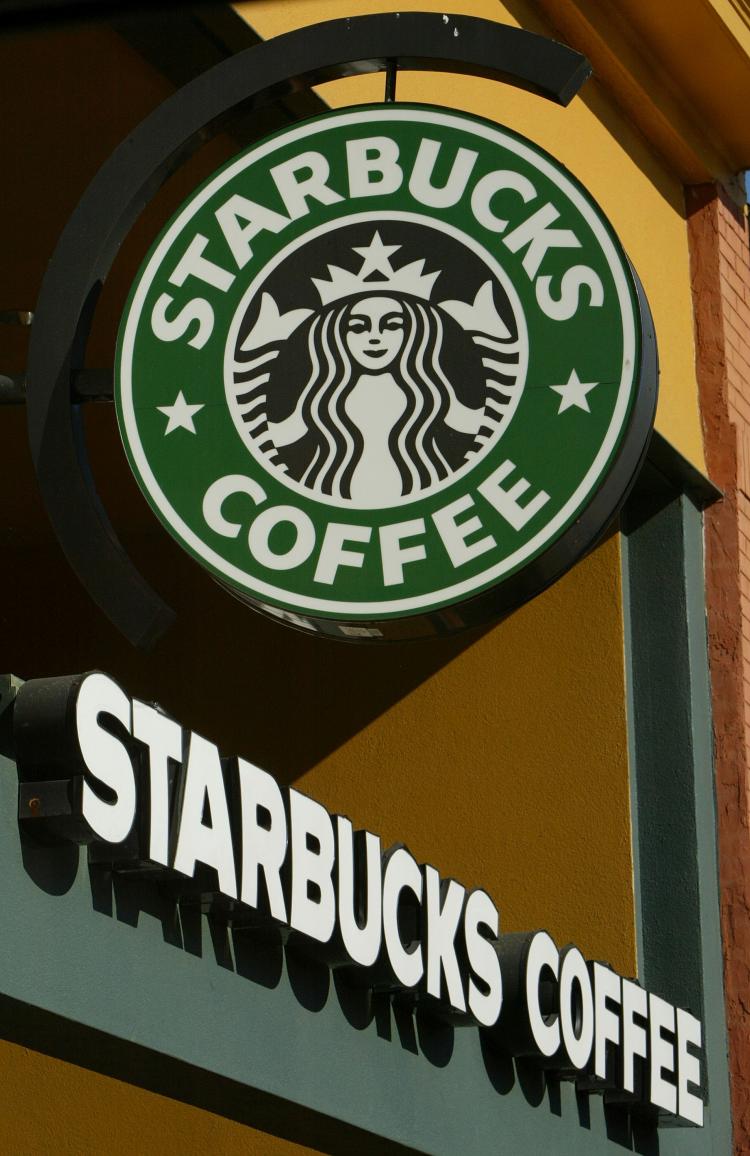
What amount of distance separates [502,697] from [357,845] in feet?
7.74

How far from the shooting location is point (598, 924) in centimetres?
727

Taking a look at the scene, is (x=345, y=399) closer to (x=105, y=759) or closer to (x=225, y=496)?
(x=225, y=496)

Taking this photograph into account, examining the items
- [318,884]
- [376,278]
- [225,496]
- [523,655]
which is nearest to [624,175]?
[523,655]

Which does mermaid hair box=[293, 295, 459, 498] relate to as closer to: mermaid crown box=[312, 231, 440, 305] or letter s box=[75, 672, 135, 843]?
mermaid crown box=[312, 231, 440, 305]

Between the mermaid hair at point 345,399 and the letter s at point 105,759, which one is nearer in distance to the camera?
the letter s at point 105,759

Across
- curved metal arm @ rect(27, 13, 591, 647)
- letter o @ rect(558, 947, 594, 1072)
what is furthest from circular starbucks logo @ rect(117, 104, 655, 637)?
letter o @ rect(558, 947, 594, 1072)

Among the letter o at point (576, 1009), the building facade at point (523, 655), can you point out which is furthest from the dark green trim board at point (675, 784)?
the letter o at point (576, 1009)

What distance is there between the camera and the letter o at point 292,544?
4859 millimetres

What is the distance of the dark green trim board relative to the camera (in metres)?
7.30

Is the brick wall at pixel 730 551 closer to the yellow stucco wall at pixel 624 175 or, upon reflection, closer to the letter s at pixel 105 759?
the yellow stucco wall at pixel 624 175

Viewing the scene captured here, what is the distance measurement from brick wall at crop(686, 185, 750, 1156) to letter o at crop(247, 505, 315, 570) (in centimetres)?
322

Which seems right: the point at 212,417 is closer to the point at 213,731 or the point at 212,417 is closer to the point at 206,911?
the point at 206,911

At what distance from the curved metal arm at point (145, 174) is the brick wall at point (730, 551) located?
3048mm

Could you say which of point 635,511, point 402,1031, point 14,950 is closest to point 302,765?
point 635,511
